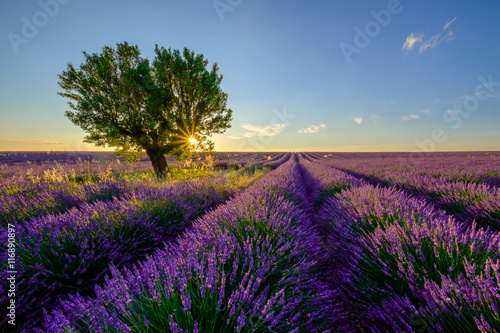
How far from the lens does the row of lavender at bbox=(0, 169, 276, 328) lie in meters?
1.73

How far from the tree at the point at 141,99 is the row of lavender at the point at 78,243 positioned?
5592 millimetres

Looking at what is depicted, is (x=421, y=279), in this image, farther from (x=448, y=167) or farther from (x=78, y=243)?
(x=448, y=167)

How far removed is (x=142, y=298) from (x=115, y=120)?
933 centimetres

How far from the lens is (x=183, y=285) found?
3.83ft

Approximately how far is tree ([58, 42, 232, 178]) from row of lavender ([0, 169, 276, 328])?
559cm

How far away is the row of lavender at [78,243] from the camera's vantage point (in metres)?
1.73

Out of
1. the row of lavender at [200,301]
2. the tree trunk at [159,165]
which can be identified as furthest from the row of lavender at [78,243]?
the tree trunk at [159,165]

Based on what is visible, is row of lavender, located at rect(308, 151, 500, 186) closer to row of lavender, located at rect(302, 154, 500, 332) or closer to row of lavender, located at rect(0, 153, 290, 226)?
row of lavender, located at rect(302, 154, 500, 332)

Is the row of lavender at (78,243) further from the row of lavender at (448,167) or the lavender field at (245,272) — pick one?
the row of lavender at (448,167)

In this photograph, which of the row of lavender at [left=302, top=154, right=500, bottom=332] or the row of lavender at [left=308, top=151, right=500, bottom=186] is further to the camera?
the row of lavender at [left=308, top=151, right=500, bottom=186]

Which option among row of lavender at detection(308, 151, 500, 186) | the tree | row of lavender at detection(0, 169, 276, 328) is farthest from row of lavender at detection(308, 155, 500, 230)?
the tree

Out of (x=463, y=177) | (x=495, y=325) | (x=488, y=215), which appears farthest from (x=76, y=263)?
(x=463, y=177)

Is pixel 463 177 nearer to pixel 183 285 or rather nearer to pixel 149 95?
pixel 183 285

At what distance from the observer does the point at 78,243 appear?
2146 mm
